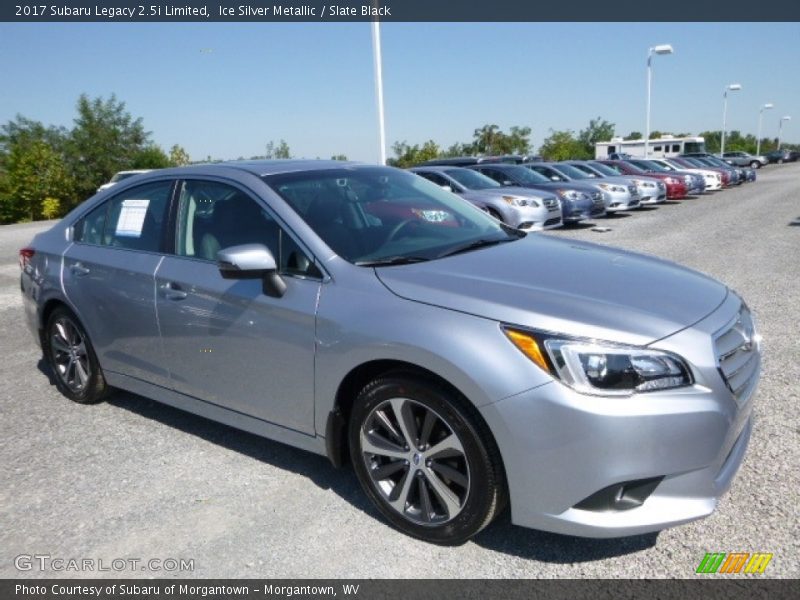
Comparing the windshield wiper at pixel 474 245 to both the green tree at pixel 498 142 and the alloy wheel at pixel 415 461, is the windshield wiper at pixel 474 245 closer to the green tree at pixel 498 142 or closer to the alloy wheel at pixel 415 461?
the alloy wheel at pixel 415 461

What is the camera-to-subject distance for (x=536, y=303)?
2.65 m

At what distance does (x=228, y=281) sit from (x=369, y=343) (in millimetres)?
1000

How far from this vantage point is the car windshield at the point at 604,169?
20928 millimetres

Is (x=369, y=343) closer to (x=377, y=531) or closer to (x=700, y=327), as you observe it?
(x=377, y=531)

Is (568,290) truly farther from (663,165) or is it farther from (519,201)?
(663,165)

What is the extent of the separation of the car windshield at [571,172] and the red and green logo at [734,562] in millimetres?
16598

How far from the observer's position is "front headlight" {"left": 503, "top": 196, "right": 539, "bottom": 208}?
511 inches

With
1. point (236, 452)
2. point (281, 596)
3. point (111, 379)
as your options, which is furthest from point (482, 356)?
point (111, 379)

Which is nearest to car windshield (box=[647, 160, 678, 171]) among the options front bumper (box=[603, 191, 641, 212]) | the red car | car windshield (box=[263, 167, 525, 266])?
the red car

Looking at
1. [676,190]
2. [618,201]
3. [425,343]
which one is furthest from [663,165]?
[425,343]

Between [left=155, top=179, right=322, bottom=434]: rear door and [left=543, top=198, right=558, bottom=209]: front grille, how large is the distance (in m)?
10.5

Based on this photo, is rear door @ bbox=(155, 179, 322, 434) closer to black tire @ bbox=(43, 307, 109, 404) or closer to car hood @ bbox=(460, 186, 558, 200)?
black tire @ bbox=(43, 307, 109, 404)

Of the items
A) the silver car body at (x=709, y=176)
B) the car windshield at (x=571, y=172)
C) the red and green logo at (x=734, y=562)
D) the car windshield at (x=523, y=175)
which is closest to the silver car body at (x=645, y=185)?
the car windshield at (x=571, y=172)

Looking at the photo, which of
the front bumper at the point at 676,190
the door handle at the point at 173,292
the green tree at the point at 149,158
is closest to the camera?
the door handle at the point at 173,292
